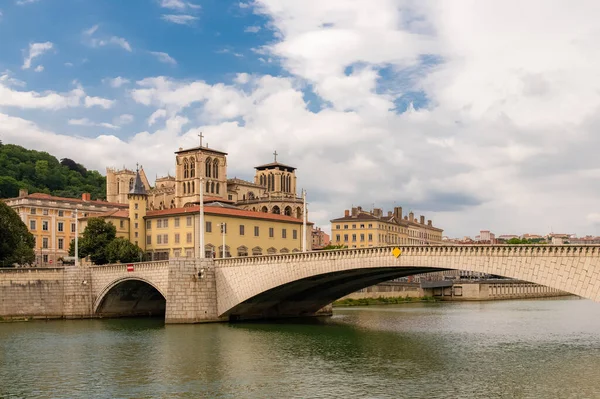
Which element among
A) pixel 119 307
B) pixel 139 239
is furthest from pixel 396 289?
pixel 119 307

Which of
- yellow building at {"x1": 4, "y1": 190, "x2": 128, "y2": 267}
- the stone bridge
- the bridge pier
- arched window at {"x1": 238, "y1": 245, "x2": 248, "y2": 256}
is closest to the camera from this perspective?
the stone bridge

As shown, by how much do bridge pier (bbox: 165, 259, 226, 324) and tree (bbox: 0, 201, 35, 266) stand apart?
76.4 feet

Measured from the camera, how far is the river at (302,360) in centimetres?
2945

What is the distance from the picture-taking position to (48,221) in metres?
103

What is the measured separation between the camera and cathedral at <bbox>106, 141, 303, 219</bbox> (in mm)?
118812

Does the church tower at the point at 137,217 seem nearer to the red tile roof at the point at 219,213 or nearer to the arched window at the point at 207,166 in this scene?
the red tile roof at the point at 219,213

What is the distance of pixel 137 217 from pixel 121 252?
783 cm

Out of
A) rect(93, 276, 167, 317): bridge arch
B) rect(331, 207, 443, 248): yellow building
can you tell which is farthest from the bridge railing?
rect(331, 207, 443, 248): yellow building

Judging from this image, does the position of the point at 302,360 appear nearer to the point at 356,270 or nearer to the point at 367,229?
the point at 356,270

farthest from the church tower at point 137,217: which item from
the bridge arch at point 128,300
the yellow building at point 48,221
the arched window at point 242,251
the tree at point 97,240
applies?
the bridge arch at point 128,300

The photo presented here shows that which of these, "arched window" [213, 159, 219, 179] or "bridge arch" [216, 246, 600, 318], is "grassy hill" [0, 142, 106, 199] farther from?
"bridge arch" [216, 246, 600, 318]

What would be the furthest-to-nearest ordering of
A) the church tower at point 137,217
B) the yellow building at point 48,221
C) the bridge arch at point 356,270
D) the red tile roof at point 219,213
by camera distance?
the yellow building at point 48,221 < the church tower at point 137,217 < the red tile roof at point 219,213 < the bridge arch at point 356,270

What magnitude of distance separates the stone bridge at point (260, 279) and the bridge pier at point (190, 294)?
8cm

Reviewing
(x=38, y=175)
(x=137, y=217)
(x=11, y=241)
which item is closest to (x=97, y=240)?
(x=137, y=217)
